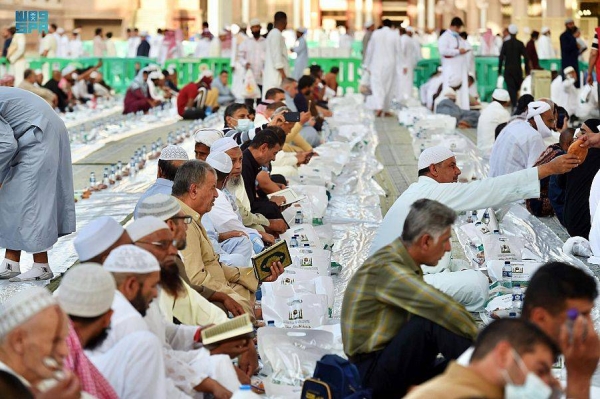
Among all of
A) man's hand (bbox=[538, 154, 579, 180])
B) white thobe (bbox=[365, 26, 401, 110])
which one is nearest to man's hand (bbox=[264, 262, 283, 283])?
man's hand (bbox=[538, 154, 579, 180])

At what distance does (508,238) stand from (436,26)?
31802mm

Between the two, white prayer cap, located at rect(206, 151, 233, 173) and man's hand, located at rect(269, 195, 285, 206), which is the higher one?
white prayer cap, located at rect(206, 151, 233, 173)

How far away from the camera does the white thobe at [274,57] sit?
15.2 metres

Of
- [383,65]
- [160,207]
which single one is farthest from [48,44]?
[160,207]

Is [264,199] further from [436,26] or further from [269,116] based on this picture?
[436,26]

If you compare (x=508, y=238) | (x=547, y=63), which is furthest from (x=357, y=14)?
(x=508, y=238)

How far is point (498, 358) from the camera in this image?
2.63 m

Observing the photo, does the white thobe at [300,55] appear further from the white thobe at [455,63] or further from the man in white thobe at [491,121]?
the man in white thobe at [491,121]

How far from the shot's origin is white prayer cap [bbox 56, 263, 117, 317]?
3.26 meters

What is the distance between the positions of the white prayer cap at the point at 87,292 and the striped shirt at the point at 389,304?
3.25 feet

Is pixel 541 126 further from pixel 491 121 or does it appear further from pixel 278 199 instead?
pixel 491 121

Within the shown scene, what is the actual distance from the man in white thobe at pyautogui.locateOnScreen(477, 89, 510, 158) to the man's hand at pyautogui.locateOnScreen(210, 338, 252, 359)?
7.57 m

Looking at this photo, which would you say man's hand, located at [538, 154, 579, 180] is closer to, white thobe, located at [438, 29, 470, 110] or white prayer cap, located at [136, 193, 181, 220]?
white prayer cap, located at [136, 193, 181, 220]

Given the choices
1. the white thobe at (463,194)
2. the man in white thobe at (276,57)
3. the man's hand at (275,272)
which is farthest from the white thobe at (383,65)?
the white thobe at (463,194)
